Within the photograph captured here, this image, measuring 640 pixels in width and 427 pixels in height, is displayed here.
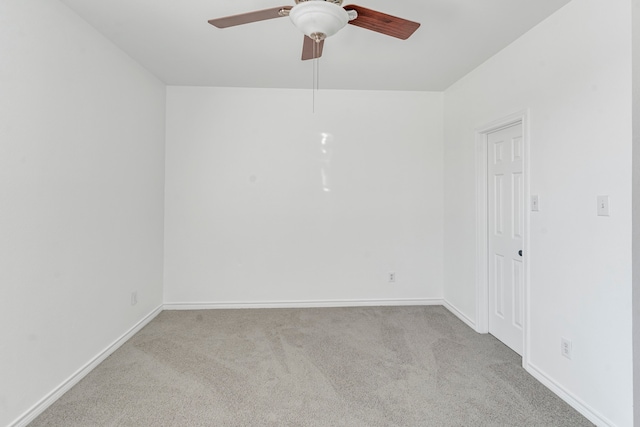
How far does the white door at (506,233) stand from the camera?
270 centimetres

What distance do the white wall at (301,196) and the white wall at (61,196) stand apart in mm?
683

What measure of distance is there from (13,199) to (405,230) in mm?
3471

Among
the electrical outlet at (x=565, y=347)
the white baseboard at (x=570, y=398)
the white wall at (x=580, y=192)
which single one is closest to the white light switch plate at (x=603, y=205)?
the white wall at (x=580, y=192)

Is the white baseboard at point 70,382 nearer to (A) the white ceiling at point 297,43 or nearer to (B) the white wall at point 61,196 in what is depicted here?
(B) the white wall at point 61,196

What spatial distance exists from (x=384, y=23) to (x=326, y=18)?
1.07 ft

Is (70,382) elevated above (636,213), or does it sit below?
below

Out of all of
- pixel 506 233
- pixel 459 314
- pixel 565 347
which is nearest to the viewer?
pixel 565 347

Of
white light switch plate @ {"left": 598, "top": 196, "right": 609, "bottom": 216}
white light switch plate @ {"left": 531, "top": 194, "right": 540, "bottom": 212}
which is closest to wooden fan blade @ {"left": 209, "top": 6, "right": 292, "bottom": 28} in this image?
Answer: white light switch plate @ {"left": 598, "top": 196, "right": 609, "bottom": 216}

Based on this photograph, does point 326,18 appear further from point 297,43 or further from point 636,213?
point 636,213

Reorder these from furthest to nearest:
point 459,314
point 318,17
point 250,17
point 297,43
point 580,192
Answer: point 459,314
point 297,43
point 580,192
point 250,17
point 318,17

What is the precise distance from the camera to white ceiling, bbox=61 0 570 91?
218cm

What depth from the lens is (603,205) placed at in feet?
5.98

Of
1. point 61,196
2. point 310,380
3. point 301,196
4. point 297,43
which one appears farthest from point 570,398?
point 61,196

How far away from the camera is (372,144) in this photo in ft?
12.7
